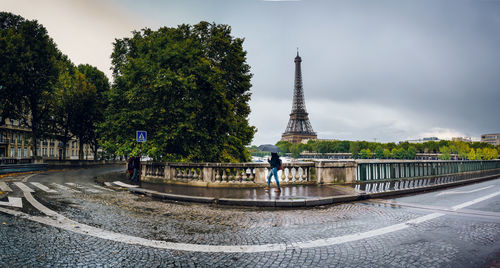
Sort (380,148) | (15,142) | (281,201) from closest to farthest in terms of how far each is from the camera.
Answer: (281,201) < (15,142) < (380,148)

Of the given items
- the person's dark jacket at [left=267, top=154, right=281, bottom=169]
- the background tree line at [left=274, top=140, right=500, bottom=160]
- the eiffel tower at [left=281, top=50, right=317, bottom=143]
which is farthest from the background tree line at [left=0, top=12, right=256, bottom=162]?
the background tree line at [left=274, top=140, right=500, bottom=160]

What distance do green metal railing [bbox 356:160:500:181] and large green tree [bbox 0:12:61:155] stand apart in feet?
103

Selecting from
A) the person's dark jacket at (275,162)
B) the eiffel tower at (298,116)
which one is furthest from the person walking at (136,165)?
the eiffel tower at (298,116)

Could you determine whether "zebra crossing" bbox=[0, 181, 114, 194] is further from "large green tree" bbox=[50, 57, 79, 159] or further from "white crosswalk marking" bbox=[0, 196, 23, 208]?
"large green tree" bbox=[50, 57, 79, 159]

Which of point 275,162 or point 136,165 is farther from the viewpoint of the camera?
point 136,165

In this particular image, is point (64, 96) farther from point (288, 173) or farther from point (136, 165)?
point (288, 173)

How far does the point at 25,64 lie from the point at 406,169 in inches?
1334

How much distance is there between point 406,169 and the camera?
14898mm

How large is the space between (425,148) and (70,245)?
566 feet

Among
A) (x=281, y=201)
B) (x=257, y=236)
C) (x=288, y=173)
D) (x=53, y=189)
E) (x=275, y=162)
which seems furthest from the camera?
(x=288, y=173)

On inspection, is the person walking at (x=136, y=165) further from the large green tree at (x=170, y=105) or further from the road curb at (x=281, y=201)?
the road curb at (x=281, y=201)

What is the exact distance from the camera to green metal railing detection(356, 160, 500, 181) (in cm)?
1323

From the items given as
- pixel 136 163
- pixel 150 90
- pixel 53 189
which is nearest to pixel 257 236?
pixel 53 189

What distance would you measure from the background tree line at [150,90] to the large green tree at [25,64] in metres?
0.08
